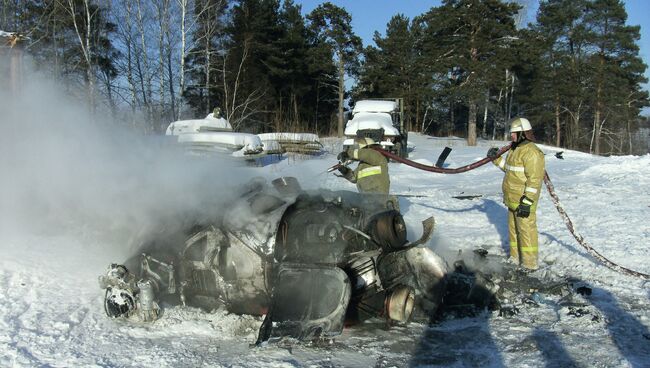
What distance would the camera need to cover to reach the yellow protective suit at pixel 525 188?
653cm

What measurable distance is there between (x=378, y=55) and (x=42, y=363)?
129 feet

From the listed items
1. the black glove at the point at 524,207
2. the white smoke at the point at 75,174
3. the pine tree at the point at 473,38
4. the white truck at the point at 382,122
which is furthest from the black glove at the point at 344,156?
the pine tree at the point at 473,38

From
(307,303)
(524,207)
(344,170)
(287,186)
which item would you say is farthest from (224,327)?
(524,207)

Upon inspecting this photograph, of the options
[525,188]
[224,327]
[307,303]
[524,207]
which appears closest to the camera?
[307,303]

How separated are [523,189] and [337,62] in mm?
32725

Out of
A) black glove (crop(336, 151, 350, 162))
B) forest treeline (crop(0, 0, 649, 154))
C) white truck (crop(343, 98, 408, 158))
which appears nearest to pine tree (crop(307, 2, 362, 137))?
forest treeline (crop(0, 0, 649, 154))

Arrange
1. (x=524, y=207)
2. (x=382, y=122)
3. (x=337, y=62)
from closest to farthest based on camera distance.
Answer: (x=524, y=207)
(x=382, y=122)
(x=337, y=62)

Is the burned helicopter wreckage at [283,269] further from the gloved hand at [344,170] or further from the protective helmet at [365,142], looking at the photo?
the protective helmet at [365,142]

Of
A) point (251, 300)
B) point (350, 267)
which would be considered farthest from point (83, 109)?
point (350, 267)

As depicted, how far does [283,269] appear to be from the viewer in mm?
4320

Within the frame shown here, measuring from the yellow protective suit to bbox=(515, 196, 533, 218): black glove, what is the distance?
57mm

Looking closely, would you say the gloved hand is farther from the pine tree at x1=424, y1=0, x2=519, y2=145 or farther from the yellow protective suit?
the pine tree at x1=424, y1=0, x2=519, y2=145

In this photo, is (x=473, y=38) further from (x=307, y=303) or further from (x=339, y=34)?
(x=307, y=303)

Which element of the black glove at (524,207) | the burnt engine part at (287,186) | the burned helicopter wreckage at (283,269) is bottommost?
the burned helicopter wreckage at (283,269)
